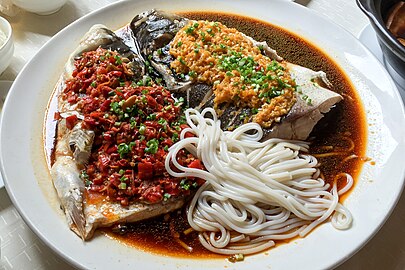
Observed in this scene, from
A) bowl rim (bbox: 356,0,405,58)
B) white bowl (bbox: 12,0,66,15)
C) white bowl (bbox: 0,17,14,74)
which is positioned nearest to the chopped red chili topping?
white bowl (bbox: 0,17,14,74)

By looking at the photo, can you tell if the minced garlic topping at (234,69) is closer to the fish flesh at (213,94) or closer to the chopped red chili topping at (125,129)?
the fish flesh at (213,94)

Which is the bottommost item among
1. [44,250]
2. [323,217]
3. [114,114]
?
[44,250]

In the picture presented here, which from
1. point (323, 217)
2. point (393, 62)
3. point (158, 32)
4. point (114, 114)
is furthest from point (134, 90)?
point (393, 62)

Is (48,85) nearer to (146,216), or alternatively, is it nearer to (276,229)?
(146,216)

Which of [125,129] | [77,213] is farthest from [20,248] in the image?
[125,129]

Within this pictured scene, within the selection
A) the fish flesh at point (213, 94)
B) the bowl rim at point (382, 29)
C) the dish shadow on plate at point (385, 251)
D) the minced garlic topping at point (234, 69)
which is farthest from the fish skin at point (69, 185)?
the bowl rim at point (382, 29)
